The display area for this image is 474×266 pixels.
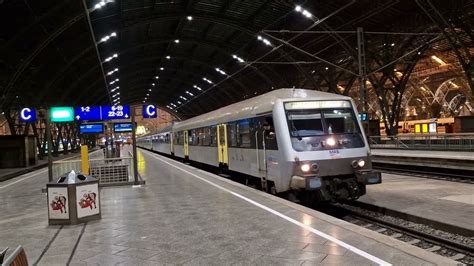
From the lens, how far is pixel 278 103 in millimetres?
11711

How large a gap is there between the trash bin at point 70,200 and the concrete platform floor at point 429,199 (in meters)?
6.57

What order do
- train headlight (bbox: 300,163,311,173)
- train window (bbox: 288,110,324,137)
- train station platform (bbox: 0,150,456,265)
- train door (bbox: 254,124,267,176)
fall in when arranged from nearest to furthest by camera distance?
train station platform (bbox: 0,150,456,265)
train headlight (bbox: 300,163,311,173)
train window (bbox: 288,110,324,137)
train door (bbox: 254,124,267,176)

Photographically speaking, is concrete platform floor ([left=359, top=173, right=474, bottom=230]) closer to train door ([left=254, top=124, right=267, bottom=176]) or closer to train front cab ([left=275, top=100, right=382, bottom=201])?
train front cab ([left=275, top=100, right=382, bottom=201])

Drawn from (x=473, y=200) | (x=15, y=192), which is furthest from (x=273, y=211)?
(x=15, y=192)

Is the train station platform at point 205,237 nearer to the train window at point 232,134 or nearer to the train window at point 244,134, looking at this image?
the train window at point 244,134

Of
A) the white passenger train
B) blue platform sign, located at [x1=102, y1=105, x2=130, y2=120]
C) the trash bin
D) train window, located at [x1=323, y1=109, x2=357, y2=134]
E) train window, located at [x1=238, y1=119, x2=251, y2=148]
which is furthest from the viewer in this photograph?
blue platform sign, located at [x1=102, y1=105, x2=130, y2=120]

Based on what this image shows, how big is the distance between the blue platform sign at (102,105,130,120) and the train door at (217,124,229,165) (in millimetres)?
3668

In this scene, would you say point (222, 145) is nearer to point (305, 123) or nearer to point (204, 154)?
point (204, 154)

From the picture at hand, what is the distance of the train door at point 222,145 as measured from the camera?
17.9 meters

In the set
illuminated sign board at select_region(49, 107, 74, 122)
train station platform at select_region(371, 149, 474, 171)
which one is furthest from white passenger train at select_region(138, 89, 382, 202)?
train station platform at select_region(371, 149, 474, 171)

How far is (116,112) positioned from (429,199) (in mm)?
10676

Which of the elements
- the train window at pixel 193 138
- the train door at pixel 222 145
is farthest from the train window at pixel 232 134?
the train window at pixel 193 138

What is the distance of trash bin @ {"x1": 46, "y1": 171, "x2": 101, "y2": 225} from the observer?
8797 millimetres

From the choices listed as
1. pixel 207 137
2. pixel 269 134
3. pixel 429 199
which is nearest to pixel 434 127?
pixel 207 137
